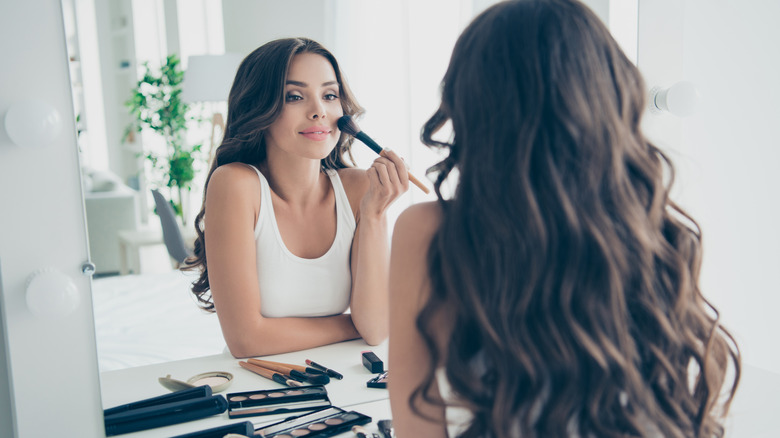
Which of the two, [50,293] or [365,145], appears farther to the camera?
[365,145]

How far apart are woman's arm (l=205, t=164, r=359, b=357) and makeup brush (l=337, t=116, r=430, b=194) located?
18 cm

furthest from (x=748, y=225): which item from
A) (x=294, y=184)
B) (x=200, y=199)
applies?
(x=200, y=199)

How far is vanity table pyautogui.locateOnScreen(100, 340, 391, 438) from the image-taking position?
589 millimetres

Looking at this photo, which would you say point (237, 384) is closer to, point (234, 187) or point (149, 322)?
point (149, 322)

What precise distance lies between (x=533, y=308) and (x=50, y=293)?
1.44 feet

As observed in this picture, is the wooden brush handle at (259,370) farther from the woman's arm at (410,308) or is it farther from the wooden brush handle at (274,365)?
the woman's arm at (410,308)

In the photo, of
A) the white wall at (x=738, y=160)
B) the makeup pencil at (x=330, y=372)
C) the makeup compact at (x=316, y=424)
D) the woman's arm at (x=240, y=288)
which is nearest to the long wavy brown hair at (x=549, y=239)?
the makeup compact at (x=316, y=424)

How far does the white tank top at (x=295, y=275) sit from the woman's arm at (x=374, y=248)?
25mm

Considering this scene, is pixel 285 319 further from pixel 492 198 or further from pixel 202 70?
pixel 492 198

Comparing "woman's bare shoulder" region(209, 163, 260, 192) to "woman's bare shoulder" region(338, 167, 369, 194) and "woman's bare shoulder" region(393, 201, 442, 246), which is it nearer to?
"woman's bare shoulder" region(338, 167, 369, 194)

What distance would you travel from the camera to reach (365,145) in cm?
86

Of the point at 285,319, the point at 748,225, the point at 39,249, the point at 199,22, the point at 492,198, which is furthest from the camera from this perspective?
the point at 748,225

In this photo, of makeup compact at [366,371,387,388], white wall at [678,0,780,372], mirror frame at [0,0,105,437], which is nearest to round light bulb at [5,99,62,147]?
mirror frame at [0,0,105,437]

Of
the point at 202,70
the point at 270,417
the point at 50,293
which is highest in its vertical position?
the point at 202,70
